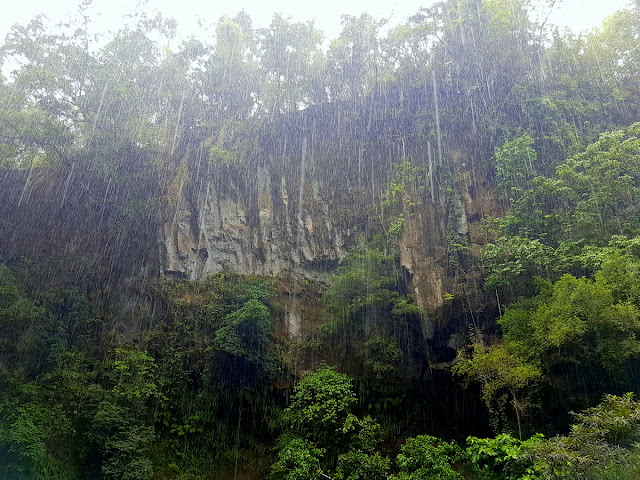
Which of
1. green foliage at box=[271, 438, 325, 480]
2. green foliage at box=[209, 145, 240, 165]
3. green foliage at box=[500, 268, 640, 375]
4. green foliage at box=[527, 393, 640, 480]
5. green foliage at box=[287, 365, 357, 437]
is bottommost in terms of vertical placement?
green foliage at box=[271, 438, 325, 480]

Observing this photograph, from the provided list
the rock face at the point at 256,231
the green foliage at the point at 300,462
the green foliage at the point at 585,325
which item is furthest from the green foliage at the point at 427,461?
the rock face at the point at 256,231

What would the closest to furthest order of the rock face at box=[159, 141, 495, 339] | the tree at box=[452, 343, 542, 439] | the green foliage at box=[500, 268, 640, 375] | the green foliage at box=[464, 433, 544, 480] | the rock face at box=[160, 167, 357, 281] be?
the green foliage at box=[464, 433, 544, 480], the green foliage at box=[500, 268, 640, 375], the tree at box=[452, 343, 542, 439], the rock face at box=[159, 141, 495, 339], the rock face at box=[160, 167, 357, 281]

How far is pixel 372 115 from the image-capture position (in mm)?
17422

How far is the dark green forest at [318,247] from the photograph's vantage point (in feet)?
31.3

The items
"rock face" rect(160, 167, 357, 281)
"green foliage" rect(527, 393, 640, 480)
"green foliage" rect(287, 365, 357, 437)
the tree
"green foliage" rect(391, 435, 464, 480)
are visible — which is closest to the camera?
"green foliage" rect(527, 393, 640, 480)

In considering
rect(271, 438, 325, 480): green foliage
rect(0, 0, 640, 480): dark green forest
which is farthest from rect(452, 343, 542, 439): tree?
rect(271, 438, 325, 480): green foliage

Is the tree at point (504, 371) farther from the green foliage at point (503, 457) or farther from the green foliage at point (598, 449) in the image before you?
the green foliage at point (598, 449)

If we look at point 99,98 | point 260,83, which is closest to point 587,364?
point 260,83

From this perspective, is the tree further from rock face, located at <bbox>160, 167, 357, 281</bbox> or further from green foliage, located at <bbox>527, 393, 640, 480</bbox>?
rock face, located at <bbox>160, 167, 357, 281</bbox>

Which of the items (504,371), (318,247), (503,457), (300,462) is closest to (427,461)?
(503,457)

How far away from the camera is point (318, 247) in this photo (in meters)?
16.1

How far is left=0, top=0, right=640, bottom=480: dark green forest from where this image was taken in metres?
9.55

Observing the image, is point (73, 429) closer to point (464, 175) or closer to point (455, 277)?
point (455, 277)

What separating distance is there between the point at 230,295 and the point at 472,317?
24.4 feet
